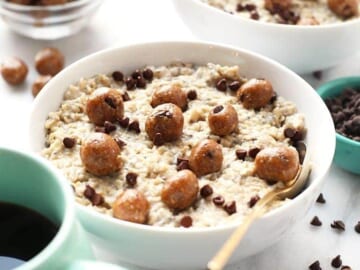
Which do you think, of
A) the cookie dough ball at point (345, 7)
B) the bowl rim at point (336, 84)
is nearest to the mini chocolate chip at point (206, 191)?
the bowl rim at point (336, 84)

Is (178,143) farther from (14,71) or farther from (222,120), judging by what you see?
(14,71)

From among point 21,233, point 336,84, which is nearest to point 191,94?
point 336,84

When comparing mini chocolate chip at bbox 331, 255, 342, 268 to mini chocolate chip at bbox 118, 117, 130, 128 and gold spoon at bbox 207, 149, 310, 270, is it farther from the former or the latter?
mini chocolate chip at bbox 118, 117, 130, 128

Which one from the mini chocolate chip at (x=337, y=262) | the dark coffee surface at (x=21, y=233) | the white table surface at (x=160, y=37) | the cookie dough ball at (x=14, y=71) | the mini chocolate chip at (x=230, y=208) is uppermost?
the dark coffee surface at (x=21, y=233)

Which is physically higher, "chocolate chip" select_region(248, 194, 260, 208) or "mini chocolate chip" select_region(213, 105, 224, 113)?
"mini chocolate chip" select_region(213, 105, 224, 113)

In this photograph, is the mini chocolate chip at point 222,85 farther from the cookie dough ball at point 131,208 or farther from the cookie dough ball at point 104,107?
the cookie dough ball at point 131,208

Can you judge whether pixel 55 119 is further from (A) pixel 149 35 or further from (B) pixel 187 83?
(A) pixel 149 35

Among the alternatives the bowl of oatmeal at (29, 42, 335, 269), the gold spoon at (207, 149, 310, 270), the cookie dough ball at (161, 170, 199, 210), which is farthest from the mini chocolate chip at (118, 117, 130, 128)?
the gold spoon at (207, 149, 310, 270)
